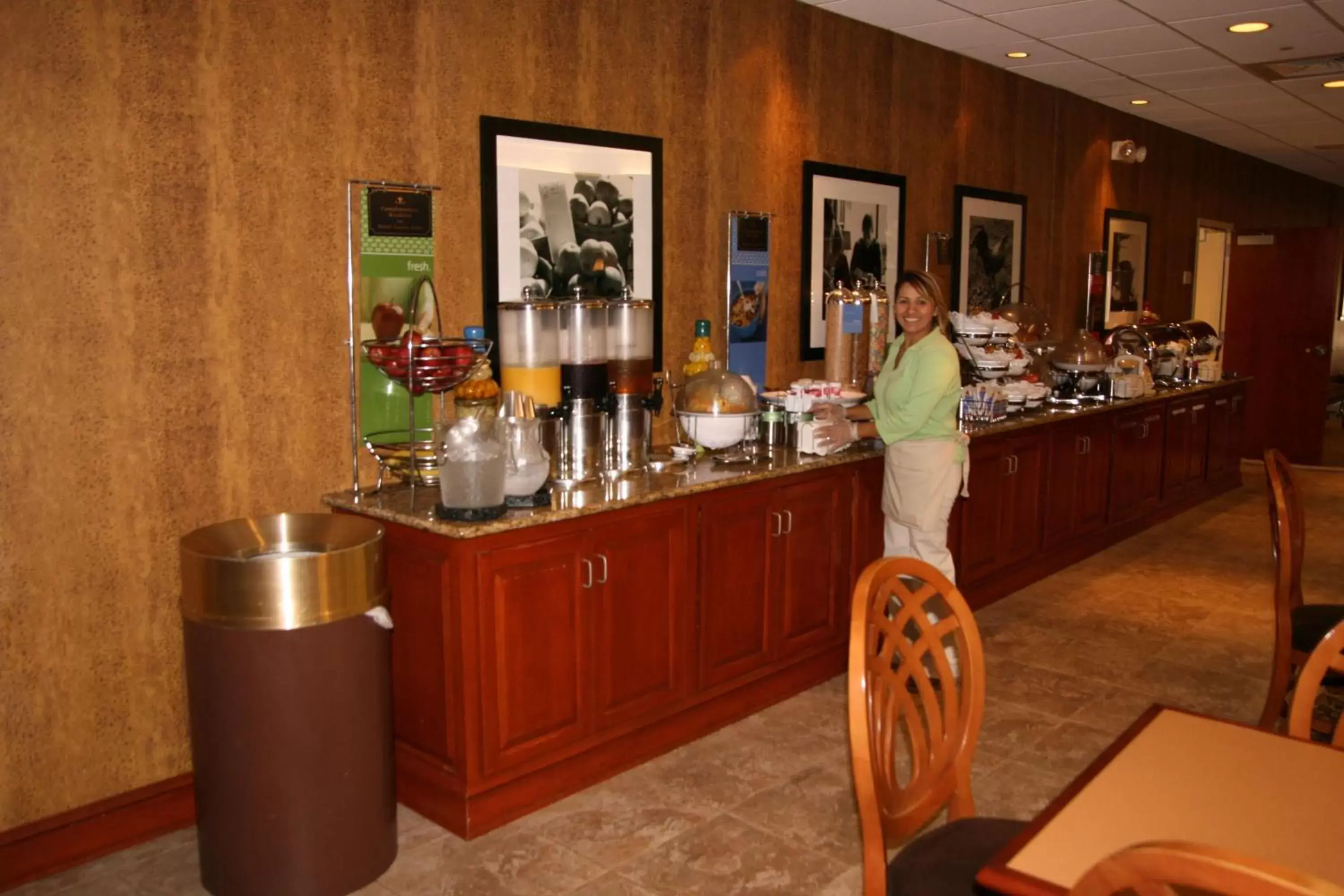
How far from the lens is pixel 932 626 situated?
208cm

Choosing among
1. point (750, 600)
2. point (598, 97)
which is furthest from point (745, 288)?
point (750, 600)

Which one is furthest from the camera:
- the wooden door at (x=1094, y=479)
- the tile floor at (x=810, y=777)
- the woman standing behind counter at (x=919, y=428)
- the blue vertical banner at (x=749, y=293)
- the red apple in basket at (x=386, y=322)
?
the wooden door at (x=1094, y=479)

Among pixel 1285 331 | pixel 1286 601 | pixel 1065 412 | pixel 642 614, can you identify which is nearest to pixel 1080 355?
pixel 1065 412

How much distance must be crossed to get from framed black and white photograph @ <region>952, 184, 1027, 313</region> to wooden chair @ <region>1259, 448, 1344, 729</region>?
9.59ft

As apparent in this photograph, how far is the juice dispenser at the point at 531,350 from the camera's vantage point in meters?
3.66

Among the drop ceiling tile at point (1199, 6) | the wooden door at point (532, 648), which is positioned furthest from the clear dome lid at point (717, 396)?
the drop ceiling tile at point (1199, 6)

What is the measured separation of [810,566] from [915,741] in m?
2.02

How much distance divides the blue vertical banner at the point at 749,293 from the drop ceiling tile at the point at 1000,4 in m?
1.31

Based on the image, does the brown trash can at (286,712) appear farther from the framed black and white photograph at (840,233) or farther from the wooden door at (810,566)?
the framed black and white photograph at (840,233)

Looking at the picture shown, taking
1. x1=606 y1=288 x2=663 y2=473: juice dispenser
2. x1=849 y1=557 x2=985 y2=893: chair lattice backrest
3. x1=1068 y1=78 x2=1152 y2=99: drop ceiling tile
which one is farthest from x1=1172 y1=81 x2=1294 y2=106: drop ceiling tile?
x1=849 y1=557 x2=985 y2=893: chair lattice backrest

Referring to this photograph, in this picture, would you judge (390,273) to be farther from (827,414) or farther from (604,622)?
(827,414)

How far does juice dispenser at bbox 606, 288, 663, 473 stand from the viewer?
12.4ft

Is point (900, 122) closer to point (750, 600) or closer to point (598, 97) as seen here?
point (598, 97)

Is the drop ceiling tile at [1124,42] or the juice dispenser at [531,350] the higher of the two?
the drop ceiling tile at [1124,42]
